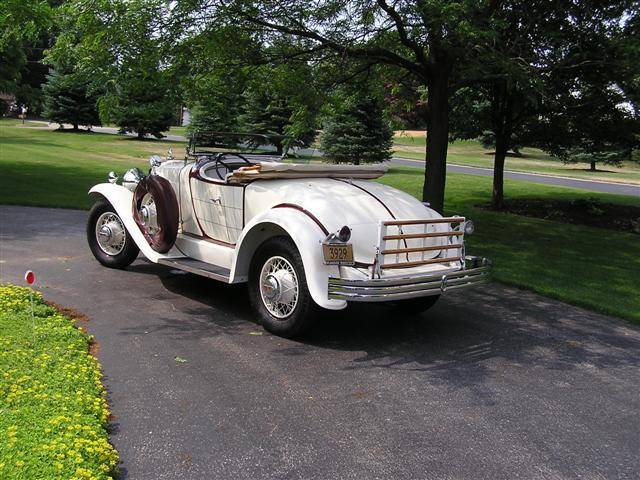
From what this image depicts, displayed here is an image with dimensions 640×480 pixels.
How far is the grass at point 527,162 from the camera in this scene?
98.3ft

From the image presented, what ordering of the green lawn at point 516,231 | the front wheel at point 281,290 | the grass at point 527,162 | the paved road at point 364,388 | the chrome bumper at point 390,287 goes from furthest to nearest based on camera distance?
1. the grass at point 527,162
2. the green lawn at point 516,231
3. the front wheel at point 281,290
4. the chrome bumper at point 390,287
5. the paved road at point 364,388

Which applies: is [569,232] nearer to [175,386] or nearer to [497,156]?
[497,156]

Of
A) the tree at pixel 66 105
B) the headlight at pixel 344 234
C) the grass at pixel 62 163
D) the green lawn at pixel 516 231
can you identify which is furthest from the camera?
the tree at pixel 66 105

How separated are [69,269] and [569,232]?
30.8 feet

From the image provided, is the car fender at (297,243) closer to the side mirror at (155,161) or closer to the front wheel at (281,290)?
the front wheel at (281,290)

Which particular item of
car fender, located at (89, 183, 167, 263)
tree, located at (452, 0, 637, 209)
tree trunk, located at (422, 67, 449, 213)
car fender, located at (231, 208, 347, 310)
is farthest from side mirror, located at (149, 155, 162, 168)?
tree trunk, located at (422, 67, 449, 213)

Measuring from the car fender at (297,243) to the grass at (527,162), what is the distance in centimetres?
2369

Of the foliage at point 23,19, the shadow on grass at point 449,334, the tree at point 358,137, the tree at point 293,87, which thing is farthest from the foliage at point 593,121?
the tree at point 358,137

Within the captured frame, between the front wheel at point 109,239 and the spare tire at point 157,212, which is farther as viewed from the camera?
the front wheel at point 109,239

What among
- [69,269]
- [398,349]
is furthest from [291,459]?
[69,269]

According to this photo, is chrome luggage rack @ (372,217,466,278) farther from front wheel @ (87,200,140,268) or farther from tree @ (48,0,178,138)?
tree @ (48,0,178,138)

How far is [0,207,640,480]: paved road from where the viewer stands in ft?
11.6

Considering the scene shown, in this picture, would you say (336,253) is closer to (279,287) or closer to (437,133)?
(279,287)

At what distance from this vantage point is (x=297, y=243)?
521cm
